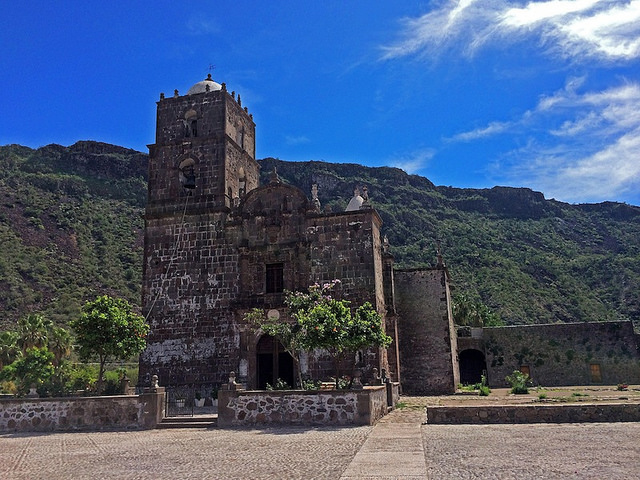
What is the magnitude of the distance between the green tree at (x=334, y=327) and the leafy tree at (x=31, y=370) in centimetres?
1528

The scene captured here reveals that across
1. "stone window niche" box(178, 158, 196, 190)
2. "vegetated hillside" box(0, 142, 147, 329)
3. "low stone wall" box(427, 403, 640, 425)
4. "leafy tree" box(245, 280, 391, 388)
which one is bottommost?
"low stone wall" box(427, 403, 640, 425)

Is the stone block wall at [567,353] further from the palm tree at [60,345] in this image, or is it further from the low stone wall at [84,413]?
the palm tree at [60,345]

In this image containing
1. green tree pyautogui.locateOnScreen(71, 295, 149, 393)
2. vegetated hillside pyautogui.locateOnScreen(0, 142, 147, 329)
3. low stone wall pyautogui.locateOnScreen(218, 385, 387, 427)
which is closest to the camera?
low stone wall pyautogui.locateOnScreen(218, 385, 387, 427)

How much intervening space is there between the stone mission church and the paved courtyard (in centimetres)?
1027

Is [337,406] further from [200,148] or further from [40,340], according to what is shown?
[40,340]

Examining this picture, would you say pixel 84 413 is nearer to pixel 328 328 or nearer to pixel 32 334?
pixel 328 328

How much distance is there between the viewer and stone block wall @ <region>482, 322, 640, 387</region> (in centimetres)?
3395

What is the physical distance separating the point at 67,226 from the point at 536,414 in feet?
203

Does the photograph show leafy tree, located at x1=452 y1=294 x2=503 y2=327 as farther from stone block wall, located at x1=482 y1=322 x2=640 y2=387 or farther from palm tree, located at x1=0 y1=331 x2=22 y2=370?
palm tree, located at x1=0 y1=331 x2=22 y2=370

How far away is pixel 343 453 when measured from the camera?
1016cm

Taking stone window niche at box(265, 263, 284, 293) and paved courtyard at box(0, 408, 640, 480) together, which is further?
stone window niche at box(265, 263, 284, 293)

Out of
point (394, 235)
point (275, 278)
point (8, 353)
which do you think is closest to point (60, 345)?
point (8, 353)

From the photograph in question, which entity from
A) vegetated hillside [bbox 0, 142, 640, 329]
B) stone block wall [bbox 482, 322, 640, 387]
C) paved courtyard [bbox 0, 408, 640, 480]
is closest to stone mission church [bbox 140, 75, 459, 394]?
stone block wall [bbox 482, 322, 640, 387]

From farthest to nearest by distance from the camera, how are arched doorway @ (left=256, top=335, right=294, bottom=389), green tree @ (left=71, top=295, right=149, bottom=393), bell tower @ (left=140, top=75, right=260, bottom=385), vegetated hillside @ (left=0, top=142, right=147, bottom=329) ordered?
vegetated hillside @ (left=0, top=142, right=147, bottom=329), bell tower @ (left=140, top=75, right=260, bottom=385), arched doorway @ (left=256, top=335, right=294, bottom=389), green tree @ (left=71, top=295, right=149, bottom=393)
